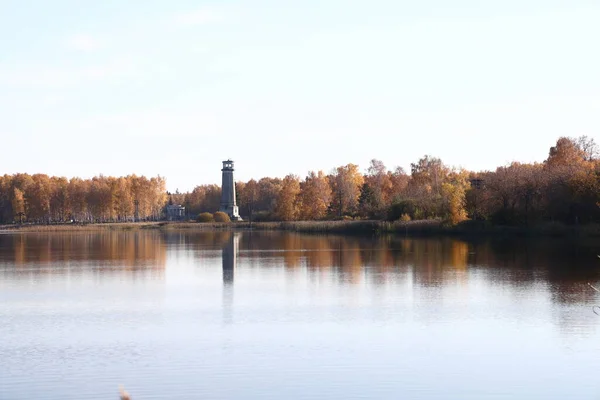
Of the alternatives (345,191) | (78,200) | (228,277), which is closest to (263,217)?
(345,191)

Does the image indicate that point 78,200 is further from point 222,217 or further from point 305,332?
point 305,332

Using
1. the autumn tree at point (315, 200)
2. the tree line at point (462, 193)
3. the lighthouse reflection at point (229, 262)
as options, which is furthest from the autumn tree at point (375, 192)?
the lighthouse reflection at point (229, 262)

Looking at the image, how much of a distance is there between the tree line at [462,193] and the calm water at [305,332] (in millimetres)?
18812

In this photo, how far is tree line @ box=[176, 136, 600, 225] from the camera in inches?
2104

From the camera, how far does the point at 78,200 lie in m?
107

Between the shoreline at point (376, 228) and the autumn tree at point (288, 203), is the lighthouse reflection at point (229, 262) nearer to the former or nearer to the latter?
the shoreline at point (376, 228)

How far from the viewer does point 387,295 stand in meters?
25.4

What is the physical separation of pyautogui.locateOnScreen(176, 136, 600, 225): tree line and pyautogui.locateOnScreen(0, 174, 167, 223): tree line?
1796 centimetres

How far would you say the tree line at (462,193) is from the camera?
53438mm

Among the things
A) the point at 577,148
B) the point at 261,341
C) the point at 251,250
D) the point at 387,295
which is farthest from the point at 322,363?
the point at 577,148

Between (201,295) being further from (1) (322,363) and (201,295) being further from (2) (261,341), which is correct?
(1) (322,363)

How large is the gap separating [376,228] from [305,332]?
168 feet

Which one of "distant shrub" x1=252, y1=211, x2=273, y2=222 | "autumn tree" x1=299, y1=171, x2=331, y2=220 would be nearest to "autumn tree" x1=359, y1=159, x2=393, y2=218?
"autumn tree" x1=299, y1=171, x2=331, y2=220

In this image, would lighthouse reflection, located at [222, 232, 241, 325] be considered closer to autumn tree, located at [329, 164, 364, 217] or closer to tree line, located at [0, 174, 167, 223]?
autumn tree, located at [329, 164, 364, 217]
